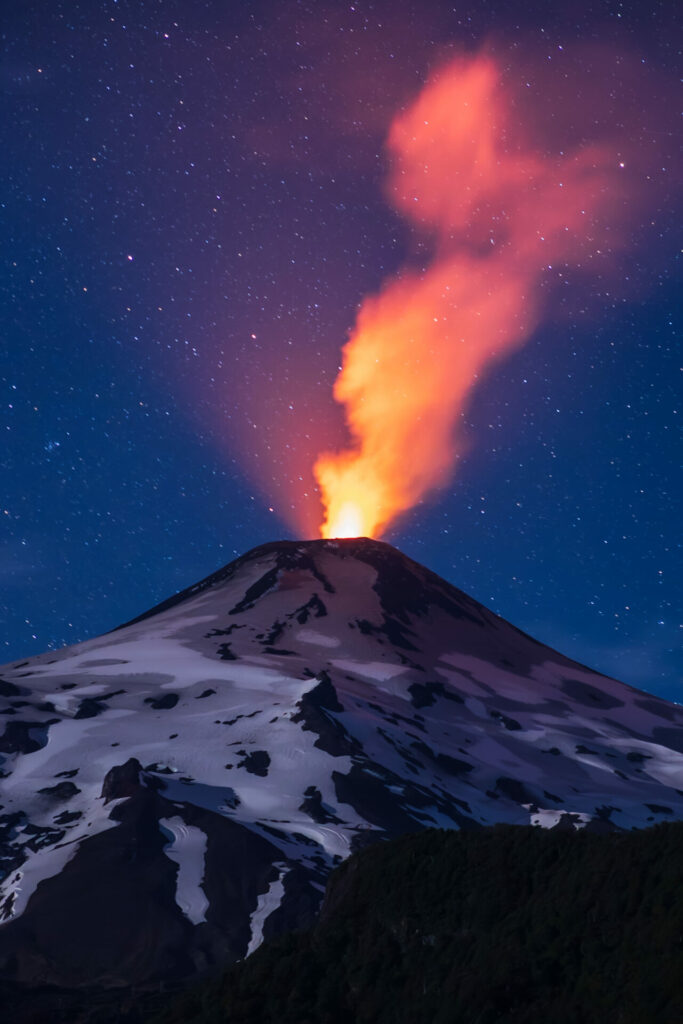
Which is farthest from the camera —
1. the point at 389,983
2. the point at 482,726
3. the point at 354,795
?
the point at 482,726

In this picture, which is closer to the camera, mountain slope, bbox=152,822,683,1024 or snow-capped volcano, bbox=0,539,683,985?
mountain slope, bbox=152,822,683,1024

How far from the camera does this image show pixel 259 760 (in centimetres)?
10756

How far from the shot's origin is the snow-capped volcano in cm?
7344

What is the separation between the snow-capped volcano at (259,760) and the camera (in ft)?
241

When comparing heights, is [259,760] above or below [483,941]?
above

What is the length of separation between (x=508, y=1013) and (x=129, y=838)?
221 feet

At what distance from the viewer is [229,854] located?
80688 millimetres

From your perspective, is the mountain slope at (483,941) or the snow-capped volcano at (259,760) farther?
the snow-capped volcano at (259,760)

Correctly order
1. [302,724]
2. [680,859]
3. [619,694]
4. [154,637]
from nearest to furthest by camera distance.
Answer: [680,859], [302,724], [154,637], [619,694]

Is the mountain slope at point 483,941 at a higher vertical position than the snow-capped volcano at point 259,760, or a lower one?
lower

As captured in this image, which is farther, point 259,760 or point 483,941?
point 259,760

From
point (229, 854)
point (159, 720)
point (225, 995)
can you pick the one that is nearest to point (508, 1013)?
point (225, 995)

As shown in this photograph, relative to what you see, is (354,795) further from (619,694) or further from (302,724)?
(619,694)

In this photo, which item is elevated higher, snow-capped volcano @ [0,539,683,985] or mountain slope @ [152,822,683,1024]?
snow-capped volcano @ [0,539,683,985]
